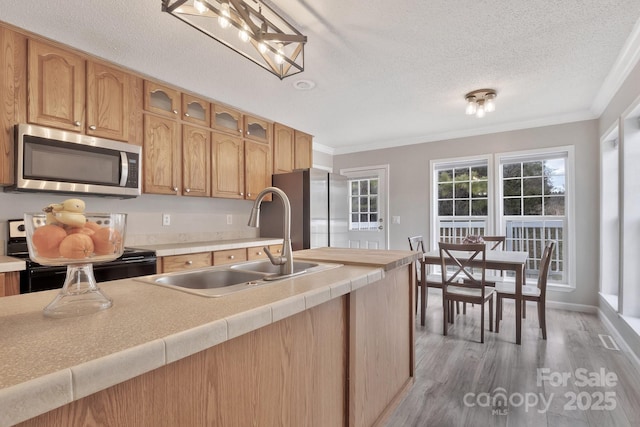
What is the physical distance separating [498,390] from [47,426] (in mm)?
2332

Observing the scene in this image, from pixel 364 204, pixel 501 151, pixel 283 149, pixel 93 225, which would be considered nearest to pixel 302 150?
pixel 283 149

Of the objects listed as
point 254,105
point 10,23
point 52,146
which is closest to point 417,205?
point 254,105

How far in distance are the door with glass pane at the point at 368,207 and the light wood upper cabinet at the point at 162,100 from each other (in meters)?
3.01

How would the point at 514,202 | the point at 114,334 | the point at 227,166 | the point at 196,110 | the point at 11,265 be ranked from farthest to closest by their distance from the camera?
the point at 514,202 < the point at 227,166 < the point at 196,110 < the point at 11,265 < the point at 114,334

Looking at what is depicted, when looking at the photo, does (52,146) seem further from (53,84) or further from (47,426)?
(47,426)

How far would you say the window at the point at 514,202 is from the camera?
3904 millimetres

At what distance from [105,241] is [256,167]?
9.76 feet

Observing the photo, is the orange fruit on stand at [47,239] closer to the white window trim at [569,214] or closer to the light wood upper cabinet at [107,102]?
the light wood upper cabinet at [107,102]

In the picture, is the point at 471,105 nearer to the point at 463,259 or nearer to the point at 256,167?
the point at 463,259

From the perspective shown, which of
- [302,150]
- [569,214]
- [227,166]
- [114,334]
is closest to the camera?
[114,334]

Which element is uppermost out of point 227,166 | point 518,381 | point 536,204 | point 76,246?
point 227,166

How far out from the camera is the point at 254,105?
3420 millimetres

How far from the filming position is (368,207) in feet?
17.4

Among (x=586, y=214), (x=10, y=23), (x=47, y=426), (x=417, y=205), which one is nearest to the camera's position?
(x=47, y=426)
